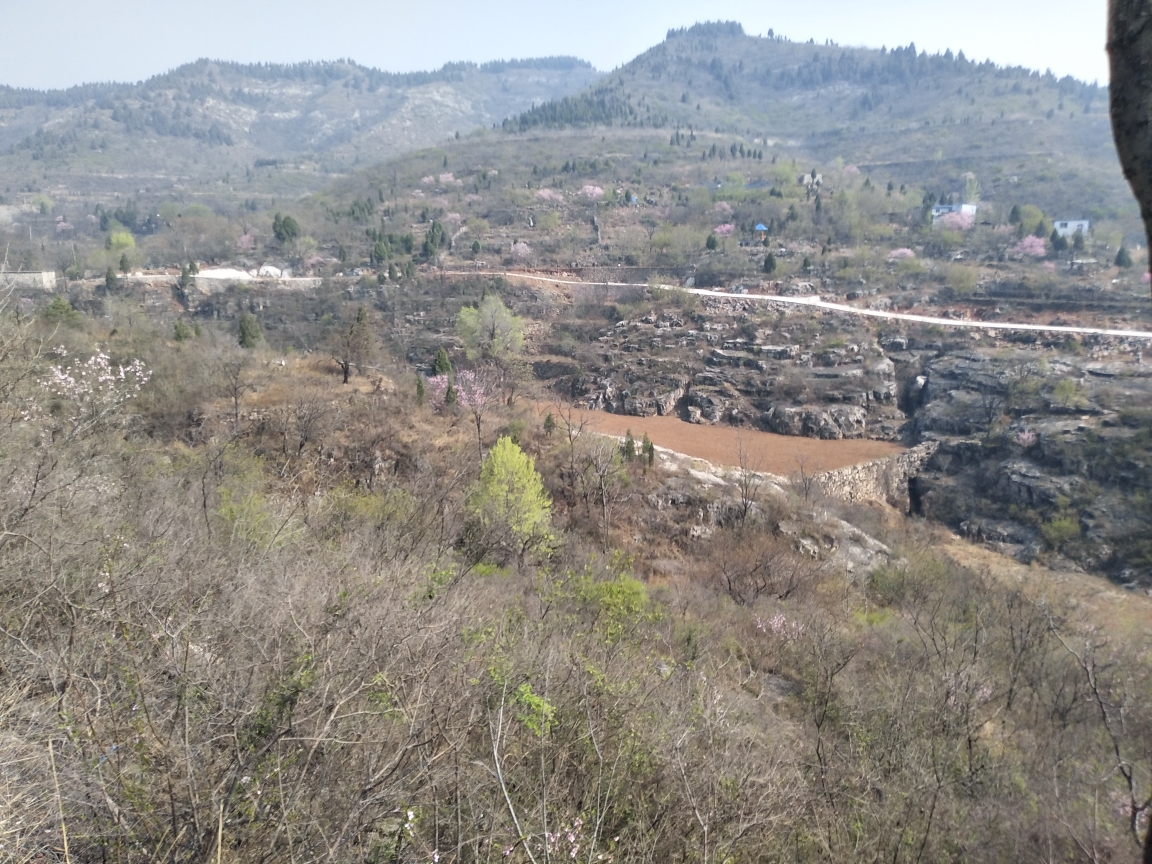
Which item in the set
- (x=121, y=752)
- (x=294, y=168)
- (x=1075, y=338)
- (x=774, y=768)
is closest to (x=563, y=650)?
(x=774, y=768)

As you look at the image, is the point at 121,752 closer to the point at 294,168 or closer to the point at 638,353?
the point at 638,353

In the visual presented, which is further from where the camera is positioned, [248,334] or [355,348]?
[248,334]

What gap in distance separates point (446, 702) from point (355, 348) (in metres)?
20.2

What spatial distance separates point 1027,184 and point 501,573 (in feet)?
273

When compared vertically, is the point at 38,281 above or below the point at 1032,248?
below

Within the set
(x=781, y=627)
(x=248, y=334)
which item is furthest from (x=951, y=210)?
(x=781, y=627)

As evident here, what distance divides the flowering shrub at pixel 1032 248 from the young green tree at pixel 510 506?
163 feet

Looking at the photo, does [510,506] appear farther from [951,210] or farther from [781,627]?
[951,210]

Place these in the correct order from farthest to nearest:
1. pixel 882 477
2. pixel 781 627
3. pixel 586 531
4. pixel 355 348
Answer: pixel 882 477 < pixel 355 348 < pixel 586 531 < pixel 781 627

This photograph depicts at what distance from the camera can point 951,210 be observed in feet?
199

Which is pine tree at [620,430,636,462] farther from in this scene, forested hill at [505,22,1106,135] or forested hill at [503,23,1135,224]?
forested hill at [505,22,1106,135]

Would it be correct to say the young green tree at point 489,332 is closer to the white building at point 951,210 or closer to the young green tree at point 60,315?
the young green tree at point 60,315

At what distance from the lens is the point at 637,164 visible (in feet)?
257

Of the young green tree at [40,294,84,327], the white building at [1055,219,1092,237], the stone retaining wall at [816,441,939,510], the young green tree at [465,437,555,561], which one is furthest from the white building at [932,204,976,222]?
the young green tree at [40,294,84,327]
